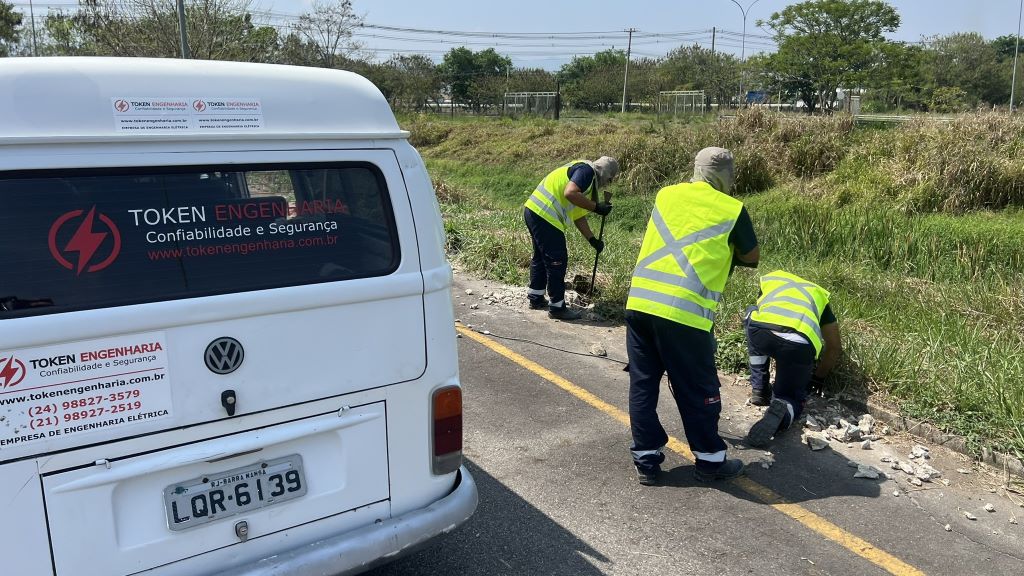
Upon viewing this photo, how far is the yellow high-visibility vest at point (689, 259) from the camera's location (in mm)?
3984

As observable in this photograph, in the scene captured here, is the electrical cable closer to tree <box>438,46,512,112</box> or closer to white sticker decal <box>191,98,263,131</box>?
white sticker decal <box>191,98,263,131</box>

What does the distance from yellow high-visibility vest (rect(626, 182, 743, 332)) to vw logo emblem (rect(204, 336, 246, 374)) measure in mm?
2284

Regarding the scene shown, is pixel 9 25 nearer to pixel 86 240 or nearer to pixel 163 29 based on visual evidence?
pixel 163 29

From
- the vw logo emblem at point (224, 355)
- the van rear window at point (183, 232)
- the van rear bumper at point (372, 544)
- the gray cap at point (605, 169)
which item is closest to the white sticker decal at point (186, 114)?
the van rear window at point (183, 232)

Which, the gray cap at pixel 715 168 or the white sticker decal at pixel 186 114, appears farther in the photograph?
the gray cap at pixel 715 168

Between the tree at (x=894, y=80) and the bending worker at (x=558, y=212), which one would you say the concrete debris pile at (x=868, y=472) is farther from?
the tree at (x=894, y=80)

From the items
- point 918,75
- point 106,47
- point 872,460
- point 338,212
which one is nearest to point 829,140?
point 872,460

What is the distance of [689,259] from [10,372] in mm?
3109

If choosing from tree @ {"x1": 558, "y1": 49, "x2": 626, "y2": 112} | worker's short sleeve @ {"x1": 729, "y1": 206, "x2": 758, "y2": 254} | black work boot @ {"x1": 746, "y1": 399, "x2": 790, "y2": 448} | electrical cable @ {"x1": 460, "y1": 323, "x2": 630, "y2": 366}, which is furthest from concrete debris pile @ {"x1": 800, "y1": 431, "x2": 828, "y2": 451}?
tree @ {"x1": 558, "y1": 49, "x2": 626, "y2": 112}

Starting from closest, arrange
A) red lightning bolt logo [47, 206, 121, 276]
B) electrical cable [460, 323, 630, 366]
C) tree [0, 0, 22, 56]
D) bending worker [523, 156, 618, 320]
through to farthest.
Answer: red lightning bolt logo [47, 206, 121, 276], electrical cable [460, 323, 630, 366], bending worker [523, 156, 618, 320], tree [0, 0, 22, 56]

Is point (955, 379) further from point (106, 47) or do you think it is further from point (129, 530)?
point (106, 47)

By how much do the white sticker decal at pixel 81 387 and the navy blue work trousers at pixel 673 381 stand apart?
257 centimetres

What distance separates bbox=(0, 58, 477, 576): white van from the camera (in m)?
2.18

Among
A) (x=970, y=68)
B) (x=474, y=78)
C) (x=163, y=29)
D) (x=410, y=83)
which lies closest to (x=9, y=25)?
(x=410, y=83)
